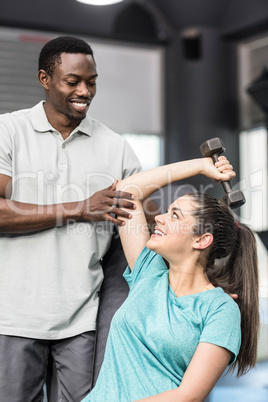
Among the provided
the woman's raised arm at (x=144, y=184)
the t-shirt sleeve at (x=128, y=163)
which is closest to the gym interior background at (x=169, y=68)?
the t-shirt sleeve at (x=128, y=163)

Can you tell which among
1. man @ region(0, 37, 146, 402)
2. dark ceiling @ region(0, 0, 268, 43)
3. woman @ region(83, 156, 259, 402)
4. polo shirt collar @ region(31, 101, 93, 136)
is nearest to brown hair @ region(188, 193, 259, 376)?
woman @ region(83, 156, 259, 402)

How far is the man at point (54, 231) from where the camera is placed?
1.65m

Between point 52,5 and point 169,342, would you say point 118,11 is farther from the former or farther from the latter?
point 169,342

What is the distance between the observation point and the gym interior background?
16.2ft

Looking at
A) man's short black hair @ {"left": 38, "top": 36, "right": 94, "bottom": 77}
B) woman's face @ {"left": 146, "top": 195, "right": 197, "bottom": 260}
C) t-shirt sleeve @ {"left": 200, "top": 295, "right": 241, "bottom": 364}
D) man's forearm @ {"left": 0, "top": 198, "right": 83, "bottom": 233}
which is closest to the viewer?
t-shirt sleeve @ {"left": 200, "top": 295, "right": 241, "bottom": 364}

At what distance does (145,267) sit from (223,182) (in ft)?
1.04

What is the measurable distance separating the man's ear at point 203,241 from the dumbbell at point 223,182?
4.6 inches

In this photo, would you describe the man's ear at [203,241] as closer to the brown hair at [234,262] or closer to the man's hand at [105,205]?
the brown hair at [234,262]

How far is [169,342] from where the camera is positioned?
56.1 inches

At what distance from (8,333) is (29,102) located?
3.53 m

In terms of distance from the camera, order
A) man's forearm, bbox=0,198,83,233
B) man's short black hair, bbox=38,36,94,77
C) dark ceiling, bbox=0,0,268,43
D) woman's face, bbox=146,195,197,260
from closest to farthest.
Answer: woman's face, bbox=146,195,197,260
man's forearm, bbox=0,198,83,233
man's short black hair, bbox=38,36,94,77
dark ceiling, bbox=0,0,268,43

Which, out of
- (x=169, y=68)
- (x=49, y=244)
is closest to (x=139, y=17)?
(x=169, y=68)

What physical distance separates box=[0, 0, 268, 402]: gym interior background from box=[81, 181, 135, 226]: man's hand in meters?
3.05

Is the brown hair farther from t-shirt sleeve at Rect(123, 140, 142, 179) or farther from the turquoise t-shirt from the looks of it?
t-shirt sleeve at Rect(123, 140, 142, 179)
